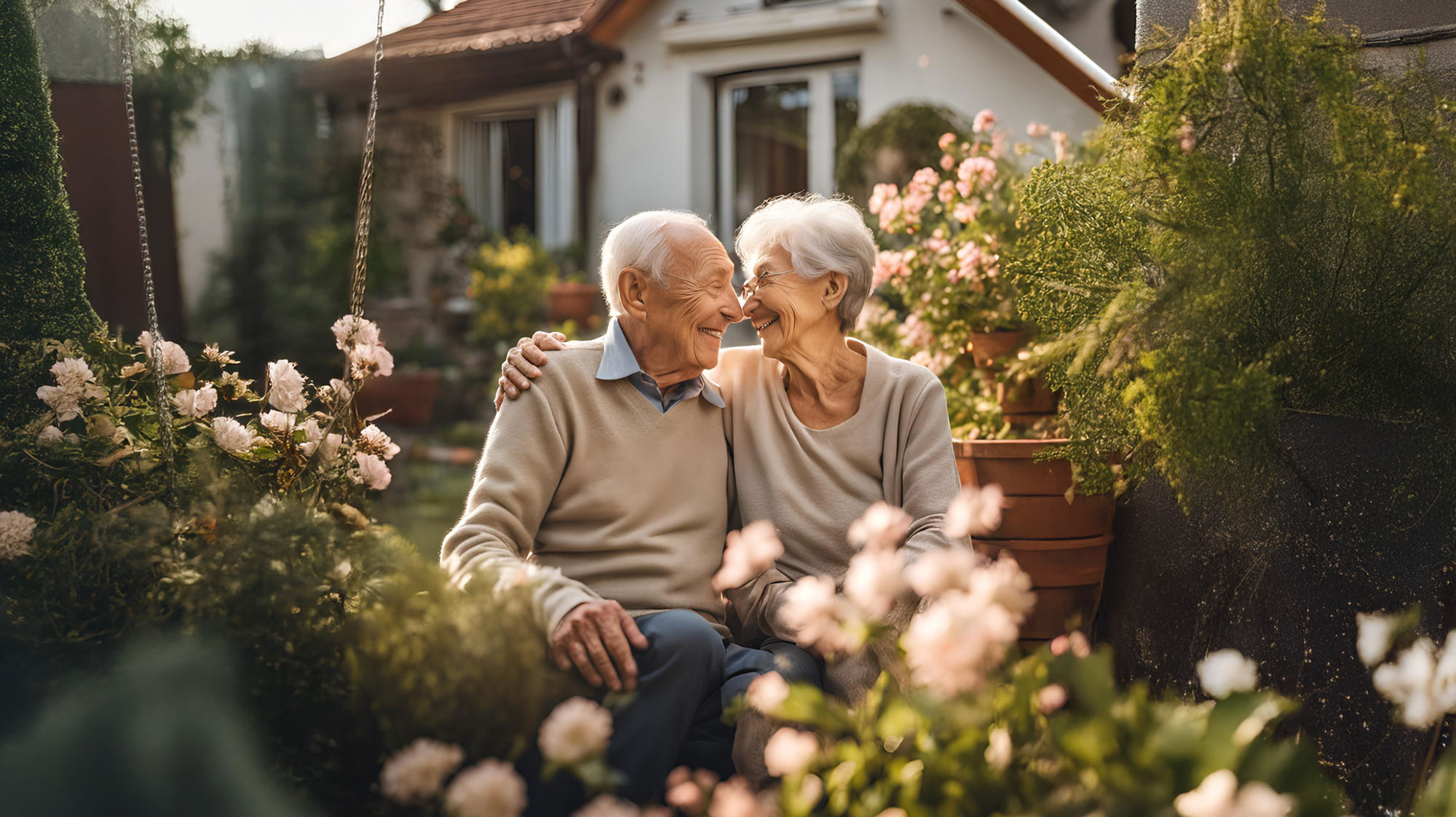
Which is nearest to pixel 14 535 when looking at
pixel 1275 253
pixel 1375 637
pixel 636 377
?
pixel 636 377

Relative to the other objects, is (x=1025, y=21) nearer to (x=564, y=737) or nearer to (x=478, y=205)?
(x=478, y=205)

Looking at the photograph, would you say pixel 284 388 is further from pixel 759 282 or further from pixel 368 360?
pixel 759 282

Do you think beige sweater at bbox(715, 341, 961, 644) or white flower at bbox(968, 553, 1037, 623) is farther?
beige sweater at bbox(715, 341, 961, 644)

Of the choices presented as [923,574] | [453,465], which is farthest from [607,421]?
[453,465]

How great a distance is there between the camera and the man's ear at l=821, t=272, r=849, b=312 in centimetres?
Answer: 227

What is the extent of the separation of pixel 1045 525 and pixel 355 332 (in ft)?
5.80

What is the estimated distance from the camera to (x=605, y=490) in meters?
2.08

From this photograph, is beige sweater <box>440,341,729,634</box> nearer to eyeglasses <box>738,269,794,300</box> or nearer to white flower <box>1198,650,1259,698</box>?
eyeglasses <box>738,269,794,300</box>

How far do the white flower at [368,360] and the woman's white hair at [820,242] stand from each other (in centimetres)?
85

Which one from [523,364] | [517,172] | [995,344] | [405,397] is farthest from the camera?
[517,172]

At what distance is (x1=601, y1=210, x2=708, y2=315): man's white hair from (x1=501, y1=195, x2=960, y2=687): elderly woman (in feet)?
0.59

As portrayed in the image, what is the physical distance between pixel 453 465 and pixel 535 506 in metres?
4.25

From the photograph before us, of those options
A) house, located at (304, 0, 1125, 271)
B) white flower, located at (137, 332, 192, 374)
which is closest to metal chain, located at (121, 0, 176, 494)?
white flower, located at (137, 332, 192, 374)

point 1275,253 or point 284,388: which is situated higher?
point 1275,253
